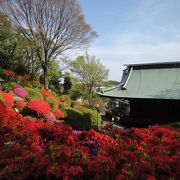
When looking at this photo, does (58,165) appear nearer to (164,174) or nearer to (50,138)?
(164,174)

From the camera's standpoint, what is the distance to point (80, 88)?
39.7 m

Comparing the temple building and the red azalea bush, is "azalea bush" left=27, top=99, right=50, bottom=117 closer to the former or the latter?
the temple building

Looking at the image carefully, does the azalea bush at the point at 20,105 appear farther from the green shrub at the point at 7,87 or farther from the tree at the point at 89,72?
the tree at the point at 89,72

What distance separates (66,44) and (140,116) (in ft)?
45.0

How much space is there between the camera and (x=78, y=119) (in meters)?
16.3

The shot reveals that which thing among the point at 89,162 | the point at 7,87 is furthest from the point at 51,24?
the point at 89,162

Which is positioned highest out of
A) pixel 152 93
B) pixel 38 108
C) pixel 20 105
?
pixel 152 93

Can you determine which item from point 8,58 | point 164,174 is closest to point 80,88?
point 8,58

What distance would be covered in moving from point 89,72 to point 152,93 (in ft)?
102

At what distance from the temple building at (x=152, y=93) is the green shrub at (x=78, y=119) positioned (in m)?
6.22

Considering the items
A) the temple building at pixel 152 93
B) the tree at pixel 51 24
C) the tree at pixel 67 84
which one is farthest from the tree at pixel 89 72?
the temple building at pixel 152 93

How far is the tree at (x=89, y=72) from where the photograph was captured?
39656 millimetres

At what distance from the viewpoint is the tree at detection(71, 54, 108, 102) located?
130 ft

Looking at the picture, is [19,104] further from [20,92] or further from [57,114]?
[57,114]
